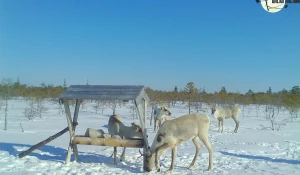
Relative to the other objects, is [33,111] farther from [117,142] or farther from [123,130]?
[117,142]

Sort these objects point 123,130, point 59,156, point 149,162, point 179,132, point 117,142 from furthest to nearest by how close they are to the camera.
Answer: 1. point 59,156
2. point 123,130
3. point 117,142
4. point 179,132
5. point 149,162

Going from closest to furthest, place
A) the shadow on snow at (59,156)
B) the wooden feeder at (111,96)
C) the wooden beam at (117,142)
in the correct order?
the wooden feeder at (111,96) < the wooden beam at (117,142) < the shadow on snow at (59,156)

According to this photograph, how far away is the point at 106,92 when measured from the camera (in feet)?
28.7

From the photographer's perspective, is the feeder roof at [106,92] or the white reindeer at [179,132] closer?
the feeder roof at [106,92]

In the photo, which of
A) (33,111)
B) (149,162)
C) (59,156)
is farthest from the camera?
A: (33,111)

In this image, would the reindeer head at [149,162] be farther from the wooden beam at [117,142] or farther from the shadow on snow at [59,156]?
the wooden beam at [117,142]

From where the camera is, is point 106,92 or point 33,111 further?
point 33,111

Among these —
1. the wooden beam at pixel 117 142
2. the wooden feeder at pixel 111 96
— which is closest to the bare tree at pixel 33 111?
the wooden feeder at pixel 111 96

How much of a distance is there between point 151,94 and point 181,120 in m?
21.1

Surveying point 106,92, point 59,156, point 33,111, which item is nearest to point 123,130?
point 106,92

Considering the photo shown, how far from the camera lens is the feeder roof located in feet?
27.6

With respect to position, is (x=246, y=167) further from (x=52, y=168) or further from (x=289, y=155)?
(x=52, y=168)

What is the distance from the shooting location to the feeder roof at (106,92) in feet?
27.6

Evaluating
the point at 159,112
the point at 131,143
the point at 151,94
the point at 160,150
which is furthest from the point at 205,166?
the point at 151,94
